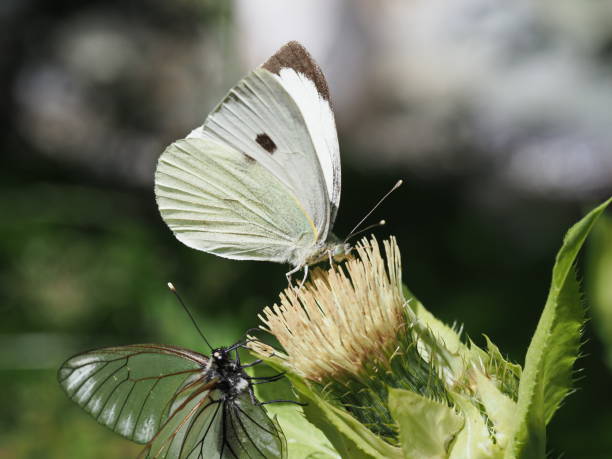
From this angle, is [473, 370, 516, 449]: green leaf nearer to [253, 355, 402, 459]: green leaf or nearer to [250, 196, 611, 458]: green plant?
[250, 196, 611, 458]: green plant

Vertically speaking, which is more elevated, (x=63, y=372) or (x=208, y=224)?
(x=208, y=224)

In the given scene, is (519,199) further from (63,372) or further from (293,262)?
(63,372)

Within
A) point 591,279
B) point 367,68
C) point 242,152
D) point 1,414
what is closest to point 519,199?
point 367,68

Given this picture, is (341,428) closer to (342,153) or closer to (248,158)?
(248,158)

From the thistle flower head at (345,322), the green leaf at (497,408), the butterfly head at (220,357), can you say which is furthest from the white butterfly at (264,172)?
the green leaf at (497,408)

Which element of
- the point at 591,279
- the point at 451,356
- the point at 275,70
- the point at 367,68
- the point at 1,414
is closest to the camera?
the point at 451,356

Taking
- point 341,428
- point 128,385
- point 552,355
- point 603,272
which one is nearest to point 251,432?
point 128,385

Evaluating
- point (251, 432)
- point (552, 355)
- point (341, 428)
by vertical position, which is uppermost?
point (552, 355)
